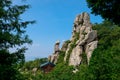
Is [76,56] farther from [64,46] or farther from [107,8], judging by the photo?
[107,8]

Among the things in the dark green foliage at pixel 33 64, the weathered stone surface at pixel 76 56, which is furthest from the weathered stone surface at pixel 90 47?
the dark green foliage at pixel 33 64

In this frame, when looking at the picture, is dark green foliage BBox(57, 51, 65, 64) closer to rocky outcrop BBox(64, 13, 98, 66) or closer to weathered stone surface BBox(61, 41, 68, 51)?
weathered stone surface BBox(61, 41, 68, 51)

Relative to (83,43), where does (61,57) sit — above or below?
below

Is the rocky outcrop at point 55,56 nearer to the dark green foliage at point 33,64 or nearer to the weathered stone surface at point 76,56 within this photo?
the dark green foliage at point 33,64

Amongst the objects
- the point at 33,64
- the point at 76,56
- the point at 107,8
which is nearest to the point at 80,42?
the point at 76,56

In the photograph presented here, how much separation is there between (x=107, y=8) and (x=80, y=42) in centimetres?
5319

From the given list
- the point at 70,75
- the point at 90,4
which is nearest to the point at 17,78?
the point at 90,4

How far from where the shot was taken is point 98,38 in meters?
74.6

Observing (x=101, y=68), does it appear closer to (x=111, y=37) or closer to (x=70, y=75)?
(x=70, y=75)

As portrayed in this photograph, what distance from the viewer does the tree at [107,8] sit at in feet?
66.7

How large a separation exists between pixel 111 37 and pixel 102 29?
8.58 m

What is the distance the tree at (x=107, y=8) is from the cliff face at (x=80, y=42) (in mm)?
47514

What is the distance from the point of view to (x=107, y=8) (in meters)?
20.9

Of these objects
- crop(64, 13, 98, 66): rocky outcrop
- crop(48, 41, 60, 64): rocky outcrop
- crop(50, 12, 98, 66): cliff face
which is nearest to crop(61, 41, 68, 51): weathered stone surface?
crop(50, 12, 98, 66): cliff face
